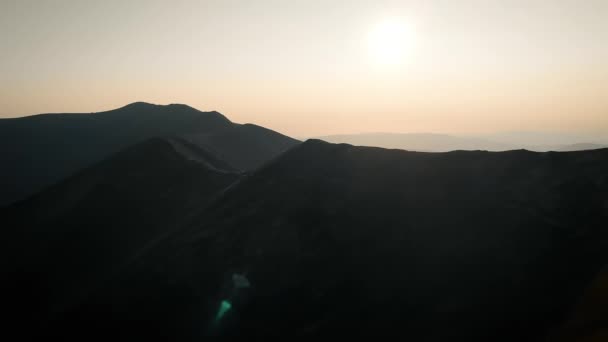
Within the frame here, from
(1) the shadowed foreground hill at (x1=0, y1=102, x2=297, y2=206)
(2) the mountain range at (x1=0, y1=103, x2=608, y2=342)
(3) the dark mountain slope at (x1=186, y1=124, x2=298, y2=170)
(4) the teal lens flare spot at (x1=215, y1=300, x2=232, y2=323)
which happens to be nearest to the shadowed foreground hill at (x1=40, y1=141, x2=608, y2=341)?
(2) the mountain range at (x1=0, y1=103, x2=608, y2=342)

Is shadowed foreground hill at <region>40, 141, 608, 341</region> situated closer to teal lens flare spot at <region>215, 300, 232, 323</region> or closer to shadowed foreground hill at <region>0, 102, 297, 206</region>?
teal lens flare spot at <region>215, 300, 232, 323</region>

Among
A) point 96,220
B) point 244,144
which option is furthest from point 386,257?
point 244,144

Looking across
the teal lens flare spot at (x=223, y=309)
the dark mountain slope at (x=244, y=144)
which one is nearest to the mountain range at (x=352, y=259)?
the teal lens flare spot at (x=223, y=309)

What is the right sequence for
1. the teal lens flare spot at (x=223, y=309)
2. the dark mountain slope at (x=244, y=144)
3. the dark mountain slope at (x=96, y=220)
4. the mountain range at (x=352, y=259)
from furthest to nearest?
the dark mountain slope at (x=244, y=144), the dark mountain slope at (x=96, y=220), the teal lens flare spot at (x=223, y=309), the mountain range at (x=352, y=259)

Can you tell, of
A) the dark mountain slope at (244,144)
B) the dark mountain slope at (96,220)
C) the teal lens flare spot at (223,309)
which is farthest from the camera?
the dark mountain slope at (244,144)

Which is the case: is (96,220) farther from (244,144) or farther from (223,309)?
(244,144)

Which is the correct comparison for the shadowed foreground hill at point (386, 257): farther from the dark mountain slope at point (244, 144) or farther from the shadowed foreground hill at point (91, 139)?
the shadowed foreground hill at point (91, 139)
